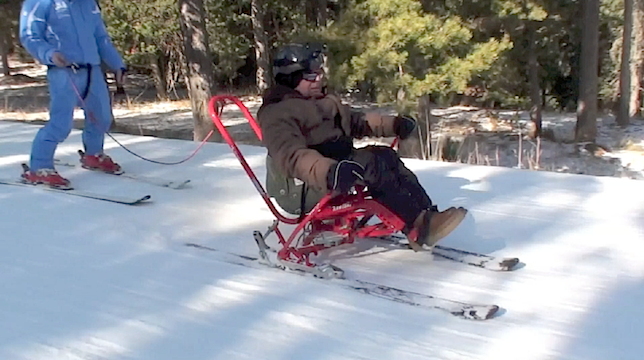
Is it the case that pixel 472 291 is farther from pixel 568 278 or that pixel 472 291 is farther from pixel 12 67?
pixel 12 67

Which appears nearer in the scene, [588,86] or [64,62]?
[64,62]

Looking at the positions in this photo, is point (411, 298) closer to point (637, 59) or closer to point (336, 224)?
point (336, 224)

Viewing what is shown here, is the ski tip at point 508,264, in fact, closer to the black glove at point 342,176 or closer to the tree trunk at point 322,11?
the black glove at point 342,176

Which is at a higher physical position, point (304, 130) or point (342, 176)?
point (304, 130)

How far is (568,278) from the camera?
285cm

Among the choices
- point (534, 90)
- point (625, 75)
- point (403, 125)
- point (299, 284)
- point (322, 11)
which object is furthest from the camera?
point (625, 75)

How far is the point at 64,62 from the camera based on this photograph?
417cm

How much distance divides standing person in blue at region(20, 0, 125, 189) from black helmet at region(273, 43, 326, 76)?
5.63 feet

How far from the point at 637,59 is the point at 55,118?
1774 centimetres

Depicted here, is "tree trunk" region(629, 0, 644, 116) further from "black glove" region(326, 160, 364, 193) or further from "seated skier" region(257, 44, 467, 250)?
"black glove" region(326, 160, 364, 193)

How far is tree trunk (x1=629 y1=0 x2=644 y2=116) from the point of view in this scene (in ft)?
59.5

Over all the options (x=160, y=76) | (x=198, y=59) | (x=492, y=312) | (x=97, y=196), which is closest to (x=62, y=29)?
(x=97, y=196)

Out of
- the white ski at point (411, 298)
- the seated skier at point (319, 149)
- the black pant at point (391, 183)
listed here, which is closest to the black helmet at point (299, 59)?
the seated skier at point (319, 149)

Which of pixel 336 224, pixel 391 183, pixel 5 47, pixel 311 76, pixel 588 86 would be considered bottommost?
pixel 588 86
